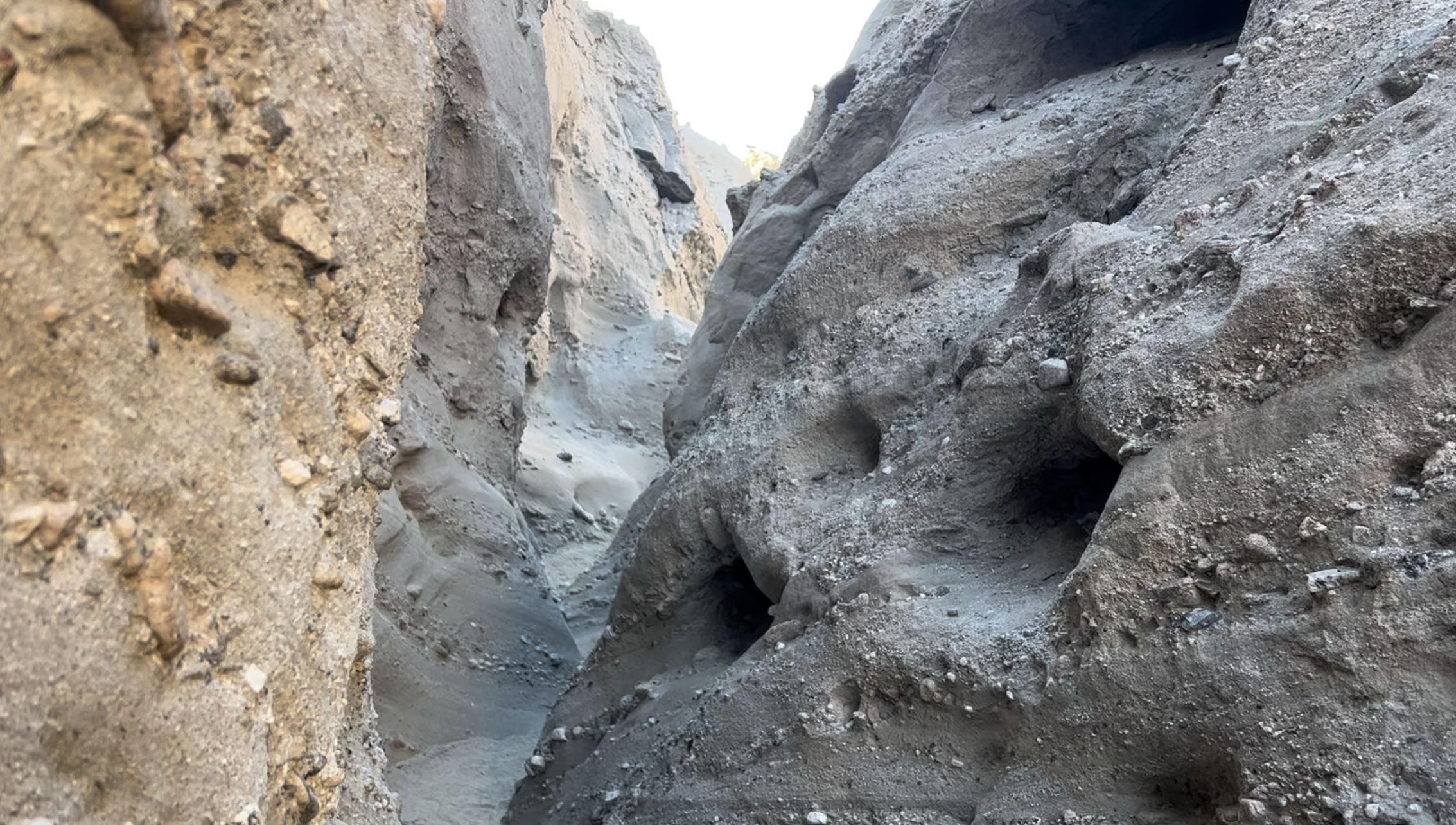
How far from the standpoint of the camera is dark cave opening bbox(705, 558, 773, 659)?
4.22 meters

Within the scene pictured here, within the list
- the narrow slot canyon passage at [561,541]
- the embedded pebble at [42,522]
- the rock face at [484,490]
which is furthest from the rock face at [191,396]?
the narrow slot canyon passage at [561,541]

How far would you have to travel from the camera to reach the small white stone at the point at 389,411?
7.41 ft

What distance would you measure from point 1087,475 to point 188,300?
242cm

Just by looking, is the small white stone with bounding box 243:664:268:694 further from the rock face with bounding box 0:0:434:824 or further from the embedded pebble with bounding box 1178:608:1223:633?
the embedded pebble with bounding box 1178:608:1223:633

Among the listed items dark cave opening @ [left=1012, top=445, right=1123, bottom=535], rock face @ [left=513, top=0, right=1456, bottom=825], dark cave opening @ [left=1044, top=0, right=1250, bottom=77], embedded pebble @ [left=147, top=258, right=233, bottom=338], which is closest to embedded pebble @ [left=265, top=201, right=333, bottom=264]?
embedded pebble @ [left=147, top=258, right=233, bottom=338]

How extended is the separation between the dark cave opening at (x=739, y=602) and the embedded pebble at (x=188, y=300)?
2734mm

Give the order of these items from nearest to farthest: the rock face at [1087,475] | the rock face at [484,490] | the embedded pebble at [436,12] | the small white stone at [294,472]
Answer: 1. the small white stone at [294,472]
2. the rock face at [1087,475]
3. the embedded pebble at [436,12]
4. the rock face at [484,490]

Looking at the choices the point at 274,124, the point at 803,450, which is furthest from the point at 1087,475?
the point at 274,124

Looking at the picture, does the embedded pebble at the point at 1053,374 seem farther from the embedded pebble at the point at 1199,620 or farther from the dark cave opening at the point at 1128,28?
the dark cave opening at the point at 1128,28

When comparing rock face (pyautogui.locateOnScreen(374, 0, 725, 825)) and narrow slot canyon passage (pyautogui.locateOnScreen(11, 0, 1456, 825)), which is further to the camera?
rock face (pyautogui.locateOnScreen(374, 0, 725, 825))

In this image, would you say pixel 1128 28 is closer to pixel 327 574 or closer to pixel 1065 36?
pixel 1065 36

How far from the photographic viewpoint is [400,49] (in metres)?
2.29

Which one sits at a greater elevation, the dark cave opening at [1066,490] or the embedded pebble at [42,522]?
the dark cave opening at [1066,490]

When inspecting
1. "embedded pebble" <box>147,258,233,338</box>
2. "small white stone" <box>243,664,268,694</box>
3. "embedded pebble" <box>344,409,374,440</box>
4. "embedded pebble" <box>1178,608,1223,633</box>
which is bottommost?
"small white stone" <box>243,664,268,694</box>
